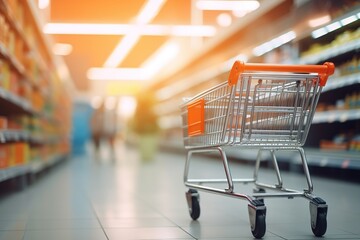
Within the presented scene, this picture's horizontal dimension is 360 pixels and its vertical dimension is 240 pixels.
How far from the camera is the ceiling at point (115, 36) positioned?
349 cm

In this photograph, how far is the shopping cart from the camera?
2.21 meters

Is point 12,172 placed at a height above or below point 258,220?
above

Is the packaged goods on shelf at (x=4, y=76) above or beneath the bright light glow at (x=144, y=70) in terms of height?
beneath

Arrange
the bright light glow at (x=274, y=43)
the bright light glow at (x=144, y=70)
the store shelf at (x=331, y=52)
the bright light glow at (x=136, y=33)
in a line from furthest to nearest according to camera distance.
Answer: the bright light glow at (x=144, y=70) → the bright light glow at (x=274, y=43) → the bright light glow at (x=136, y=33) → the store shelf at (x=331, y=52)

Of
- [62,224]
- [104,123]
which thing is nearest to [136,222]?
[62,224]

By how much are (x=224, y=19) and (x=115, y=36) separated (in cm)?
188

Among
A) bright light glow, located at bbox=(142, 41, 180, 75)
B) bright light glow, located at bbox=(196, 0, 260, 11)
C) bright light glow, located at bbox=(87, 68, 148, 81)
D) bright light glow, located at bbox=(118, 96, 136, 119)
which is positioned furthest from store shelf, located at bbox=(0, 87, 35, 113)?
bright light glow, located at bbox=(87, 68, 148, 81)

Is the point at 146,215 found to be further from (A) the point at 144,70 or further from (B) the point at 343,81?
(A) the point at 144,70

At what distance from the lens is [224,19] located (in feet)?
27.9

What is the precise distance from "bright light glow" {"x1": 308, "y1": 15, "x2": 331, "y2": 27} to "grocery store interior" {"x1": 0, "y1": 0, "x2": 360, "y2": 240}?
2 cm

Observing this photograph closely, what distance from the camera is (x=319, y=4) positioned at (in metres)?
4.55

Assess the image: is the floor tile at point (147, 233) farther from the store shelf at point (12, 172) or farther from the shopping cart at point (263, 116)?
the store shelf at point (12, 172)

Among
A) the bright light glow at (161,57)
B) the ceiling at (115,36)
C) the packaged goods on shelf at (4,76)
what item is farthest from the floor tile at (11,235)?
the bright light glow at (161,57)

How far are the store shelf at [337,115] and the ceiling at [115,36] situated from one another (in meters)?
1.90
